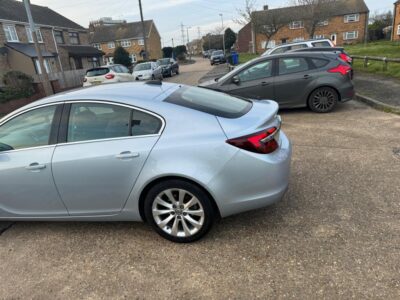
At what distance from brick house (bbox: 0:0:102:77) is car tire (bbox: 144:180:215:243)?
1113 inches

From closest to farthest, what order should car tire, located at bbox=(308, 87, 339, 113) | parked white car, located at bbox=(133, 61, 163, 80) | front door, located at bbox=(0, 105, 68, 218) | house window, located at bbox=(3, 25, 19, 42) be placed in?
front door, located at bbox=(0, 105, 68, 218)
car tire, located at bbox=(308, 87, 339, 113)
parked white car, located at bbox=(133, 61, 163, 80)
house window, located at bbox=(3, 25, 19, 42)

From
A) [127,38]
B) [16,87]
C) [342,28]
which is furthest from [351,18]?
[16,87]

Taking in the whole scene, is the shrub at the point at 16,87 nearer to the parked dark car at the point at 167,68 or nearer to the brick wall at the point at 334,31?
the parked dark car at the point at 167,68

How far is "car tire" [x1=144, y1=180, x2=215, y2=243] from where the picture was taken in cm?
Result: 300

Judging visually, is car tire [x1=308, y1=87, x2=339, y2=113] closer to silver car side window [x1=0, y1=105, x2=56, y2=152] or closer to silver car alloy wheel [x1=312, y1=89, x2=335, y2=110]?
silver car alloy wheel [x1=312, y1=89, x2=335, y2=110]

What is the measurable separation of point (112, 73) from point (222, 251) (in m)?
15.2

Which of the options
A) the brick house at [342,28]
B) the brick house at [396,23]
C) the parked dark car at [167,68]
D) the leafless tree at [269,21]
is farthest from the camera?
the brick house at [342,28]

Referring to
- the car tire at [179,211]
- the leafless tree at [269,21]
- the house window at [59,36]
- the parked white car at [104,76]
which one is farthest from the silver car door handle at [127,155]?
the house window at [59,36]

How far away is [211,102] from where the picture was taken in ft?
11.4

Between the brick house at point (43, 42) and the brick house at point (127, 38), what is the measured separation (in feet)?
64.0

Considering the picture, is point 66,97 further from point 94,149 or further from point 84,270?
point 84,270

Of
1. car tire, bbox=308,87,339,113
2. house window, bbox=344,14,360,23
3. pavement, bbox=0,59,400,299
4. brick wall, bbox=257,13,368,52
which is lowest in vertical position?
pavement, bbox=0,59,400,299

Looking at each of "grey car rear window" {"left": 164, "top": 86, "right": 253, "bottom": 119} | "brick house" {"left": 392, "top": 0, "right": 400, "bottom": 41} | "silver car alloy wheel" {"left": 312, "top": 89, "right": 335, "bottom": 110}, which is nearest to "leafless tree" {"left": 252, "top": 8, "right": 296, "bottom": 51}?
"brick house" {"left": 392, "top": 0, "right": 400, "bottom": 41}

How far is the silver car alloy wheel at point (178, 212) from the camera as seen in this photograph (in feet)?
10.0
